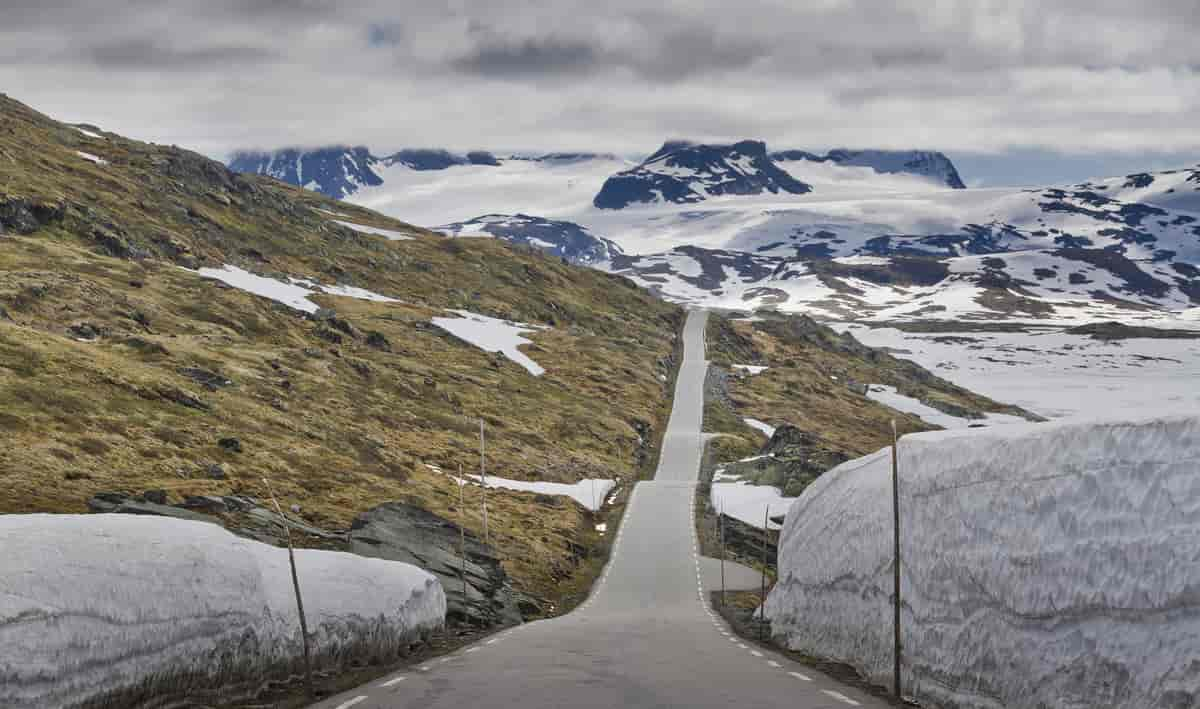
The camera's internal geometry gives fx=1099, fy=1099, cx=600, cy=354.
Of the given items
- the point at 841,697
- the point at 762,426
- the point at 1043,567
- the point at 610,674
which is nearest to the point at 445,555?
the point at 610,674

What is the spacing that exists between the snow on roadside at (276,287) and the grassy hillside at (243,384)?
4146 millimetres

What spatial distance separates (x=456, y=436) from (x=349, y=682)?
80.7 meters

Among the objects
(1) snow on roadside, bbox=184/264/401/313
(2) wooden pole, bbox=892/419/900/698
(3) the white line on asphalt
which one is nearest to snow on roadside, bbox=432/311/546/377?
(1) snow on roadside, bbox=184/264/401/313

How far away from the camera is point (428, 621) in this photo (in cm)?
3519

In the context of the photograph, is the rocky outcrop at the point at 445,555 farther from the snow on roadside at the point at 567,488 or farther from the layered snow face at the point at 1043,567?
the snow on roadside at the point at 567,488

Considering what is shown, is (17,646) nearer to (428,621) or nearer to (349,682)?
(349,682)

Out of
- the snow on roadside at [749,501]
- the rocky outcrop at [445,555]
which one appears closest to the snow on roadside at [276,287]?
the snow on roadside at [749,501]

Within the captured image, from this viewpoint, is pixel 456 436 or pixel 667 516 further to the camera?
pixel 456 436

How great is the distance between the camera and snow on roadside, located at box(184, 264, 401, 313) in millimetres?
144312

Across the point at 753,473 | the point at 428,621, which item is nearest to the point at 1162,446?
the point at 428,621

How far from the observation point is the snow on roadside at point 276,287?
144312 mm

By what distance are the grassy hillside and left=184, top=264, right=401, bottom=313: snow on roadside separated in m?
4.15

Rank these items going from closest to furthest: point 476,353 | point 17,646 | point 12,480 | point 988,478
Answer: point 17,646
point 988,478
point 12,480
point 476,353

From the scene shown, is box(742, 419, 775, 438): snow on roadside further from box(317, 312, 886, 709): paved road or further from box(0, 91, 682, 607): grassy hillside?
box(317, 312, 886, 709): paved road
